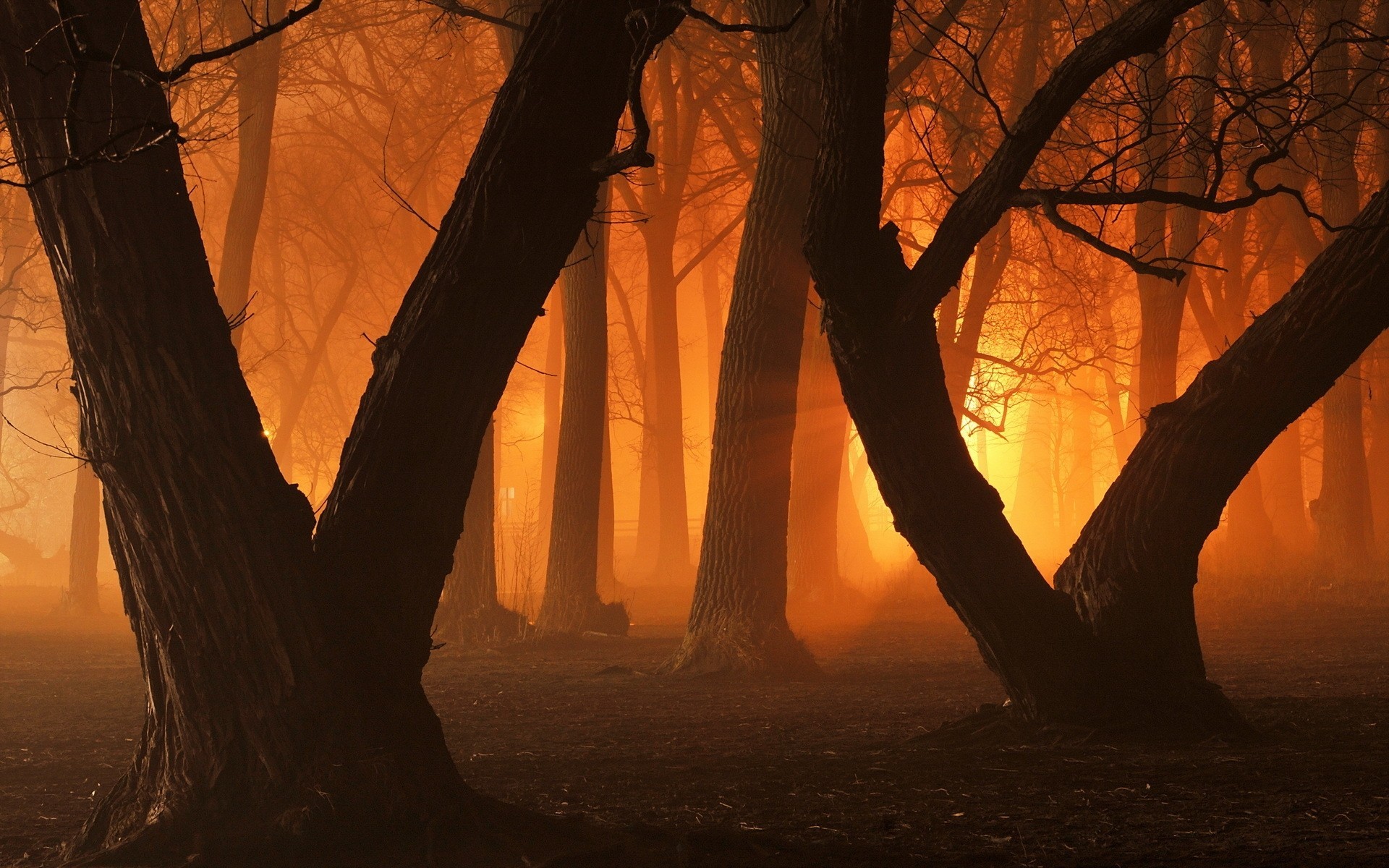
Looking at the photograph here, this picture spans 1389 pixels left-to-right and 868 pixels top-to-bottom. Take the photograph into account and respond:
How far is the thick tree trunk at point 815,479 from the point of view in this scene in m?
13.9

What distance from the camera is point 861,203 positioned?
17.5 feet

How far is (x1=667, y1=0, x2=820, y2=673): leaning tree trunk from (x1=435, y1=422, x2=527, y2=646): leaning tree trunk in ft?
10.5

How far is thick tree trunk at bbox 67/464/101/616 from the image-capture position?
16.8m

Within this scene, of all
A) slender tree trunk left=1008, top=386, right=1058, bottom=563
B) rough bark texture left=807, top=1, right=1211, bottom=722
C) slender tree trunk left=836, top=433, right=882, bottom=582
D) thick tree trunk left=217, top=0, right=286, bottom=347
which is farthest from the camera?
slender tree trunk left=1008, top=386, right=1058, bottom=563

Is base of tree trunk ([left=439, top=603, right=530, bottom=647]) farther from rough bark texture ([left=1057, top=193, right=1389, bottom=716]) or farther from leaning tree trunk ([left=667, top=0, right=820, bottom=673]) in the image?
rough bark texture ([left=1057, top=193, right=1389, bottom=716])

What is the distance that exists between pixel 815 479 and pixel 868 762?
8322 millimetres

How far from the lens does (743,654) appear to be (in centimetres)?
946

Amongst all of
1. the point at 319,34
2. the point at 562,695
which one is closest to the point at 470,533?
the point at 562,695

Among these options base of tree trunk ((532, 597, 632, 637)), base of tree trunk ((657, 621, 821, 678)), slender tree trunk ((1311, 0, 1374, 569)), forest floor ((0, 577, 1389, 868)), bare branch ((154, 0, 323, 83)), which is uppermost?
slender tree trunk ((1311, 0, 1374, 569))

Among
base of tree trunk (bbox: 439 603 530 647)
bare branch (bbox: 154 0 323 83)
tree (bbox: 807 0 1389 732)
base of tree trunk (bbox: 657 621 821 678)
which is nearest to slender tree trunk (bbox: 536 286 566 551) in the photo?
base of tree trunk (bbox: 439 603 530 647)

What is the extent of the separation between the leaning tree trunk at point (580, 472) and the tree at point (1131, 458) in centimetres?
741

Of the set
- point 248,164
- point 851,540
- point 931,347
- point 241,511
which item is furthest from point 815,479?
point 241,511

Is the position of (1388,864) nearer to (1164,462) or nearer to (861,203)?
(1164,462)

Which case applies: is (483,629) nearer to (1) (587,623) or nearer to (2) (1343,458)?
(1) (587,623)
